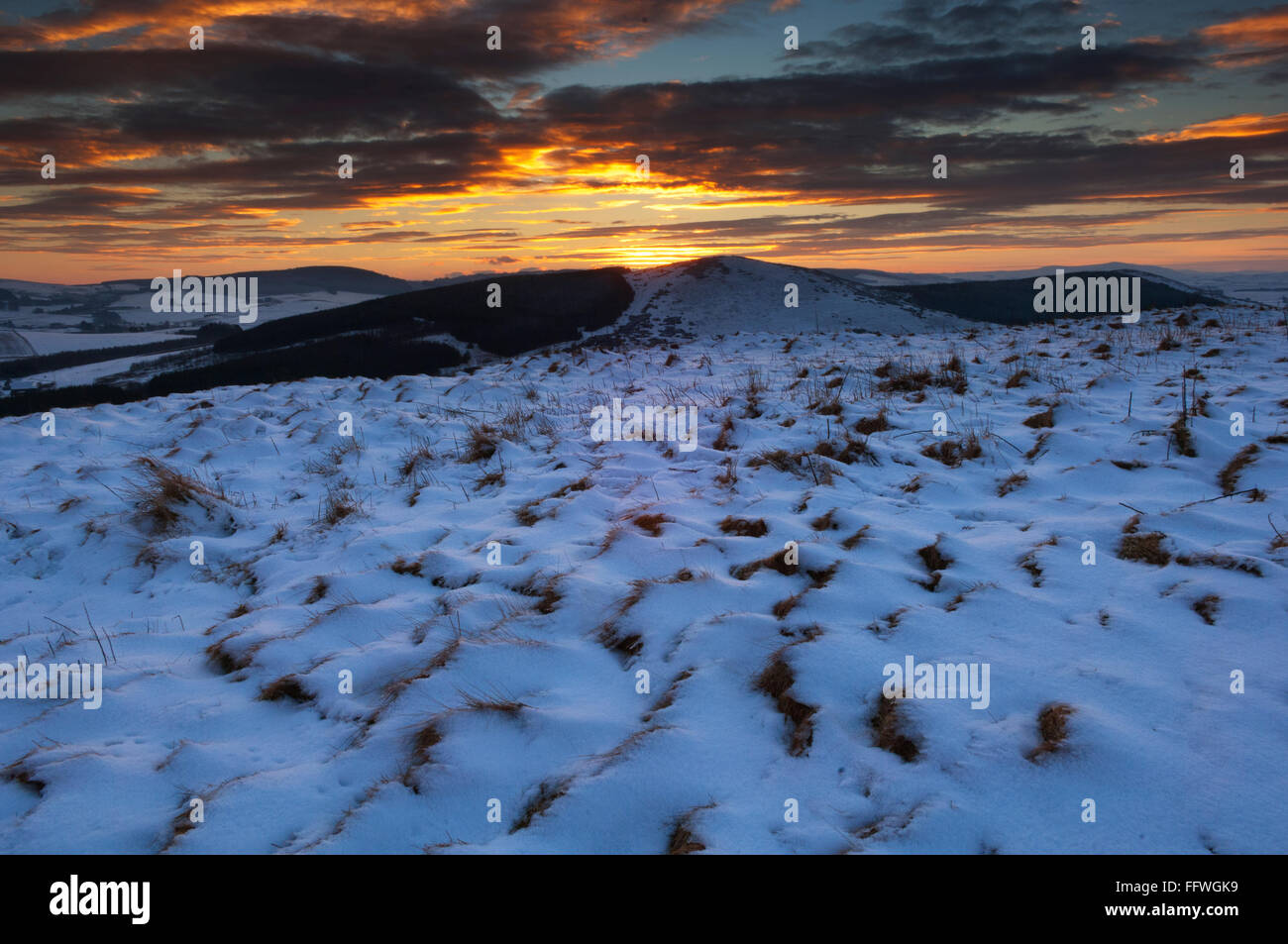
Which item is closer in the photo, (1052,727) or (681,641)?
(1052,727)

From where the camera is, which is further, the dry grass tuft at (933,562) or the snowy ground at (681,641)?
the dry grass tuft at (933,562)

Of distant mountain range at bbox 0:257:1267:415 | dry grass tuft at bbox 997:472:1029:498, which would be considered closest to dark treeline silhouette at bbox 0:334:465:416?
distant mountain range at bbox 0:257:1267:415

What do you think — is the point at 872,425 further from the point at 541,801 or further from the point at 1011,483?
the point at 541,801

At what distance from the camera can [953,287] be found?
59.8 meters

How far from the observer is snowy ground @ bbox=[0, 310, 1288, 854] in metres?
2.60

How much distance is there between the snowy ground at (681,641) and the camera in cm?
260

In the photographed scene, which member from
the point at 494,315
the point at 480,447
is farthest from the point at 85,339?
the point at 480,447

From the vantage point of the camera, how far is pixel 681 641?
12.0 feet

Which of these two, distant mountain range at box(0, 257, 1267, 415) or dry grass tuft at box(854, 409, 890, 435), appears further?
distant mountain range at box(0, 257, 1267, 415)

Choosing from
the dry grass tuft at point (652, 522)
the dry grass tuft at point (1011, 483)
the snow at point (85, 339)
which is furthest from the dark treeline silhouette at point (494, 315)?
the snow at point (85, 339)

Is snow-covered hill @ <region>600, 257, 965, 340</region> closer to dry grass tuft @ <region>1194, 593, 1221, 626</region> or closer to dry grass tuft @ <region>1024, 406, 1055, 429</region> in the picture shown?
dry grass tuft @ <region>1024, 406, 1055, 429</region>

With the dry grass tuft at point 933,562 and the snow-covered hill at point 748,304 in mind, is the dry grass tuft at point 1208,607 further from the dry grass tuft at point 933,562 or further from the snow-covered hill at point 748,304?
the snow-covered hill at point 748,304
